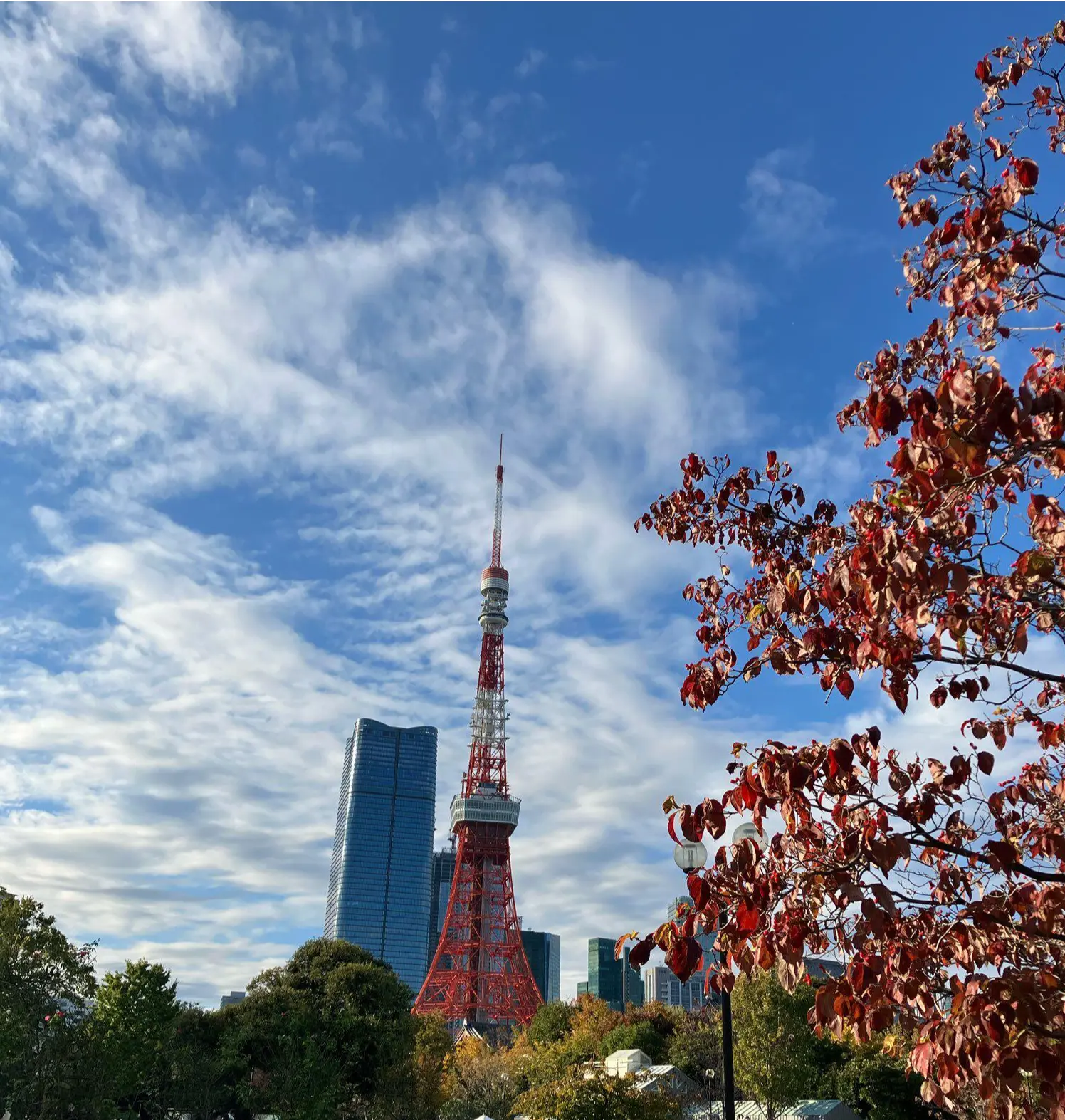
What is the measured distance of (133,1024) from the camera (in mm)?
28734

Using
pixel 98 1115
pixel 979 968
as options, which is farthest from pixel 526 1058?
pixel 979 968

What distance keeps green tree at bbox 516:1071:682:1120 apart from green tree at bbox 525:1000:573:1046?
32.6 meters

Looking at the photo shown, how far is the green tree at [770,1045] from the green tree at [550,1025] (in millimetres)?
19800

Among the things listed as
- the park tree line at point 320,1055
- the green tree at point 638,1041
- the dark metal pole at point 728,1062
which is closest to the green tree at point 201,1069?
the park tree line at point 320,1055

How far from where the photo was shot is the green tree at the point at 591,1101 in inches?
804

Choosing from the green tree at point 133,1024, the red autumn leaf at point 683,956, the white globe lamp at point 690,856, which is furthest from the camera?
the green tree at point 133,1024

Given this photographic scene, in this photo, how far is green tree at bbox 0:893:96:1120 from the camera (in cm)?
2166

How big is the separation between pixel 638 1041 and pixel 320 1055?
817 inches

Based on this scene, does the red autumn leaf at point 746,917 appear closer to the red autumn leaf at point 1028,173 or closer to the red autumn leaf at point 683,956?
the red autumn leaf at point 683,956

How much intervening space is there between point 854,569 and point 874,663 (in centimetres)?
74

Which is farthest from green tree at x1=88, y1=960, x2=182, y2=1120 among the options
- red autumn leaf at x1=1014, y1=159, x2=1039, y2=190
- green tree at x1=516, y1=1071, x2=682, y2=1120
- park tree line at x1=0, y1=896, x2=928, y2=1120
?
red autumn leaf at x1=1014, y1=159, x2=1039, y2=190

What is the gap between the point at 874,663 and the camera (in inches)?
163

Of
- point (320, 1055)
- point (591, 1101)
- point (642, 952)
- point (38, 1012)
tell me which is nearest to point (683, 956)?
point (642, 952)

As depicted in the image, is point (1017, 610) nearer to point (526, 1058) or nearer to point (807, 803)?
point (807, 803)
